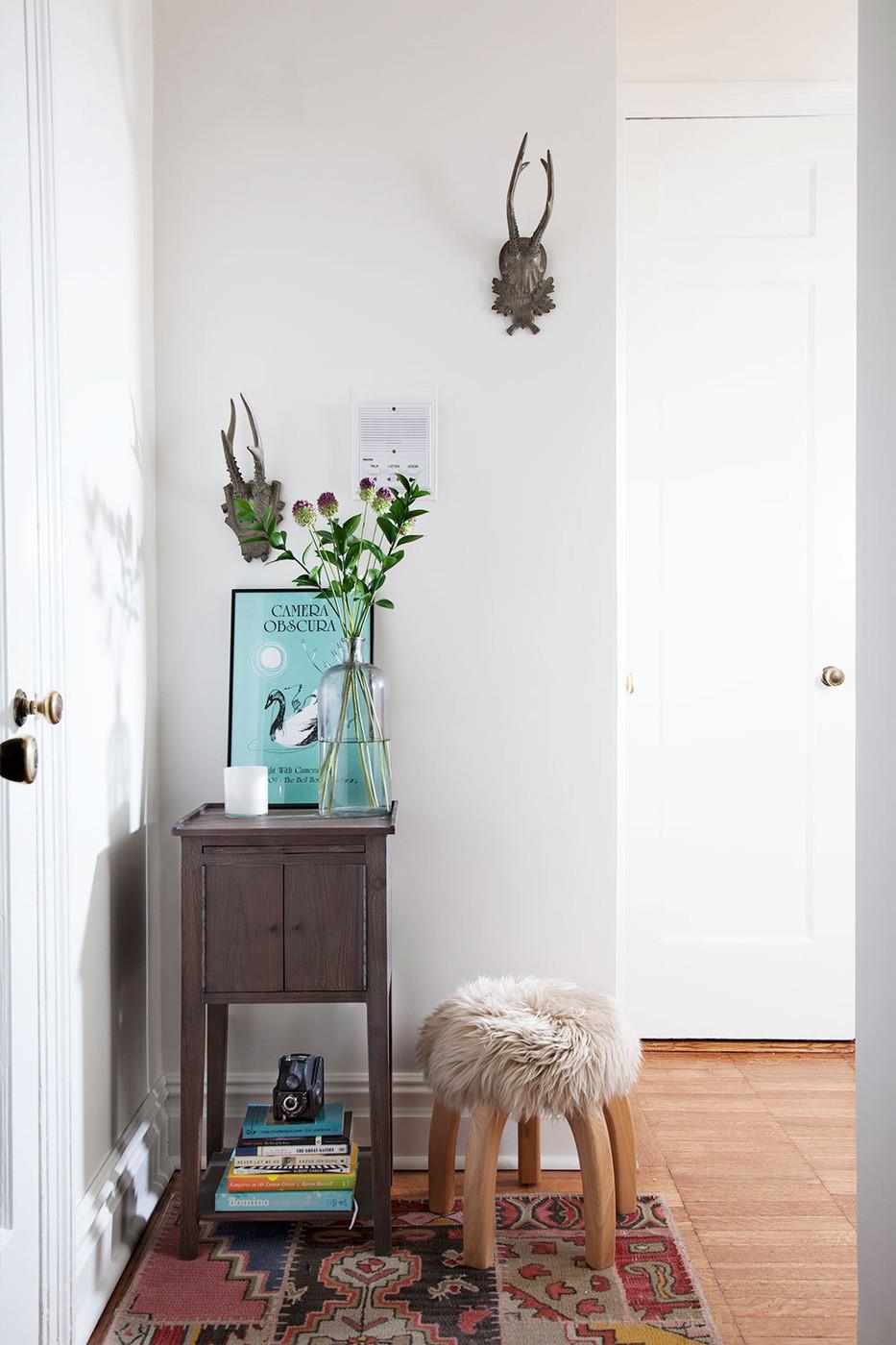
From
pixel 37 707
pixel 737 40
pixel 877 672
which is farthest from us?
pixel 737 40

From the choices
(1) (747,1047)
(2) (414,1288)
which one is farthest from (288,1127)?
(1) (747,1047)

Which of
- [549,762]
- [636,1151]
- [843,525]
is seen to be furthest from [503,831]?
[843,525]

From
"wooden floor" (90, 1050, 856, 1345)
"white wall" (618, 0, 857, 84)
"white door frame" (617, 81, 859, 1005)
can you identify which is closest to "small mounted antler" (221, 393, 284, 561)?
"white door frame" (617, 81, 859, 1005)

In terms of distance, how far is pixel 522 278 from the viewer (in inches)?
82.4

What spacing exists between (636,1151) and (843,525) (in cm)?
176

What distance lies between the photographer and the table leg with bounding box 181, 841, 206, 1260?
69.7 inches

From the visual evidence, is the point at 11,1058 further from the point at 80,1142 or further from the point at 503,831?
the point at 503,831

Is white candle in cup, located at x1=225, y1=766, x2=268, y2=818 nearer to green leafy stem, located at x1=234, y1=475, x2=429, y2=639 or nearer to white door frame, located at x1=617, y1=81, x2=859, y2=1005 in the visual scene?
green leafy stem, located at x1=234, y1=475, x2=429, y2=639

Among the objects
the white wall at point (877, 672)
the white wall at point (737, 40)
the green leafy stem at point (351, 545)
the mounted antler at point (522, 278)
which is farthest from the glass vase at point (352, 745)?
the white wall at point (737, 40)

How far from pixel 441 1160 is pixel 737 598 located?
1.70 metres

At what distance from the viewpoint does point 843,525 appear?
288 centimetres

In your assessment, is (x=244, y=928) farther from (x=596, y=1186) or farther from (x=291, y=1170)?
(x=596, y=1186)

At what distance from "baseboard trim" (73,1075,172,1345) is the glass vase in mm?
708

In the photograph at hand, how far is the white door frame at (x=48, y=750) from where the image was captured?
1443 millimetres
